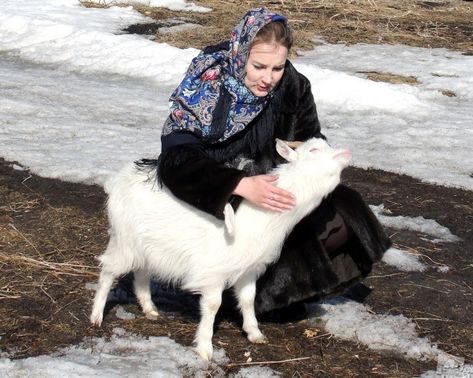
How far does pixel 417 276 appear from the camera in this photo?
4.74 metres

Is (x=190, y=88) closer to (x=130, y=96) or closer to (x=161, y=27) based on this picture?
(x=130, y=96)

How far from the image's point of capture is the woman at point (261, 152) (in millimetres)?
3400

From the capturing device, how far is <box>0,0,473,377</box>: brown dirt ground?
374 cm

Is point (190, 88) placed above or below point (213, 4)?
above

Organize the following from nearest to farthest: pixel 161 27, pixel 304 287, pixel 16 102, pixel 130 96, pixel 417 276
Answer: pixel 304 287
pixel 417 276
pixel 16 102
pixel 130 96
pixel 161 27

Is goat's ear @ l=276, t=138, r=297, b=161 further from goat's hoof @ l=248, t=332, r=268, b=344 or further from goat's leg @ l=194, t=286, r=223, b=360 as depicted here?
goat's hoof @ l=248, t=332, r=268, b=344

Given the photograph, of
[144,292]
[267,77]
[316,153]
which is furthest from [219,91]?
[144,292]

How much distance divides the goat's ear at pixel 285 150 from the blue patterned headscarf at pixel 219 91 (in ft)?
1.25

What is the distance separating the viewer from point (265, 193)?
10.8 feet

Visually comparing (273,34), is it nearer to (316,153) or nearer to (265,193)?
(316,153)

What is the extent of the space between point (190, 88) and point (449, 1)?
44.0 ft

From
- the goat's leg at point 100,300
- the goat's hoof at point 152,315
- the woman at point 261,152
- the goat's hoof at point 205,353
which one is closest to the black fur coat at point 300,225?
the woman at point 261,152

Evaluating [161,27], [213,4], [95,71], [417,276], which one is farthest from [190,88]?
[213,4]

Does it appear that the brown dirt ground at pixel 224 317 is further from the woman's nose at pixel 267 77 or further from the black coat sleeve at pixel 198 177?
the woman's nose at pixel 267 77
